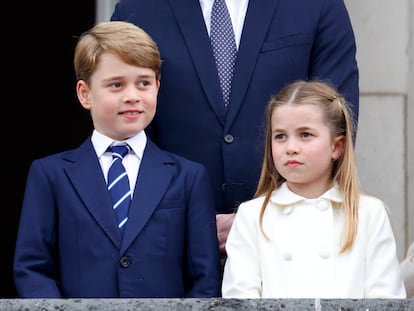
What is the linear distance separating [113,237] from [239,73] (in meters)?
0.85

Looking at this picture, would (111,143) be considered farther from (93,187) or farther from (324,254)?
(324,254)

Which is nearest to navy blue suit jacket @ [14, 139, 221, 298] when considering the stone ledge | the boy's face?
the boy's face

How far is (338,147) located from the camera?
20.5ft

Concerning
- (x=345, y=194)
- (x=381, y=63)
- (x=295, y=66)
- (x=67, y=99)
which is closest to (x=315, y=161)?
(x=345, y=194)

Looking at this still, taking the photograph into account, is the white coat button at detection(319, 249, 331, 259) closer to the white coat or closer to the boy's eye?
the white coat

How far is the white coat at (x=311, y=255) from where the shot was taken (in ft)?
19.8

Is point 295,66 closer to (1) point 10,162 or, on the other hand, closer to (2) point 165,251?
(2) point 165,251

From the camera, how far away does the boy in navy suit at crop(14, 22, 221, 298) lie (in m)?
6.13

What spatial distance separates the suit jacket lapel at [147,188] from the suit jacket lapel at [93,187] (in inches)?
2.2

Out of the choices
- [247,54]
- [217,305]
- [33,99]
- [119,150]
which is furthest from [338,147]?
[33,99]

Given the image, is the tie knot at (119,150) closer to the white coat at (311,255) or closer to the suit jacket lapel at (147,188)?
the suit jacket lapel at (147,188)

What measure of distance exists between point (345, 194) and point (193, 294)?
641 mm

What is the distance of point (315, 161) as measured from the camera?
20.1 feet

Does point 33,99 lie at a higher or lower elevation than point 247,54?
lower
